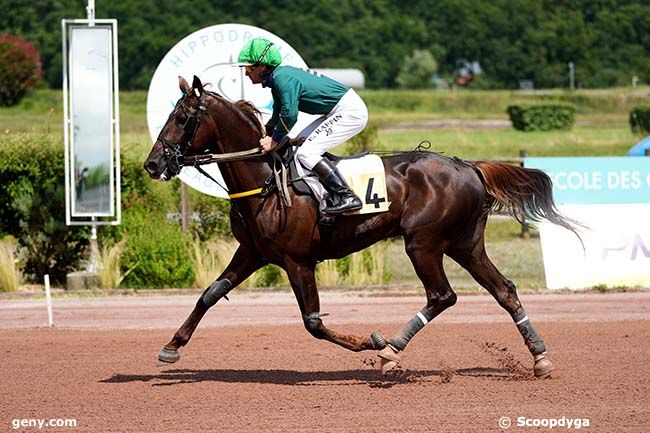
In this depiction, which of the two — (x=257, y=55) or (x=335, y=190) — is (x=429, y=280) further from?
(x=257, y=55)

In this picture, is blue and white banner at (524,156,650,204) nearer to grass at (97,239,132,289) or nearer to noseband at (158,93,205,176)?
grass at (97,239,132,289)

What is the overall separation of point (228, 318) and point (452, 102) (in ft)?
166

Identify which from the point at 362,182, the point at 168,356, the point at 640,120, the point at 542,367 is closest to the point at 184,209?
the point at 168,356

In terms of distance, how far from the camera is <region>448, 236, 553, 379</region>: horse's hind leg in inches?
354

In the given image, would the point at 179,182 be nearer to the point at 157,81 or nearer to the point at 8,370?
the point at 157,81

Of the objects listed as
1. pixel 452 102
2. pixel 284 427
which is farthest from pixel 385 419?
pixel 452 102

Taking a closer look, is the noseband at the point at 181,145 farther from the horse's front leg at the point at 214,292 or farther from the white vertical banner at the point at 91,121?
the white vertical banner at the point at 91,121

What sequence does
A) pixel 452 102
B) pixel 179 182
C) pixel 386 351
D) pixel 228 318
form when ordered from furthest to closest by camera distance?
pixel 452 102 < pixel 179 182 < pixel 228 318 < pixel 386 351

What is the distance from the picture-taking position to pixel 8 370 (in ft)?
31.3

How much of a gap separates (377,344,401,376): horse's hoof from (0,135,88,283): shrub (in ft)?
26.7

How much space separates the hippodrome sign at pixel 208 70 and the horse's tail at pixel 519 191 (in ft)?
21.9

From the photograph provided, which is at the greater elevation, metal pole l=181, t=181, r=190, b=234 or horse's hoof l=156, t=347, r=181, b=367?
metal pole l=181, t=181, r=190, b=234

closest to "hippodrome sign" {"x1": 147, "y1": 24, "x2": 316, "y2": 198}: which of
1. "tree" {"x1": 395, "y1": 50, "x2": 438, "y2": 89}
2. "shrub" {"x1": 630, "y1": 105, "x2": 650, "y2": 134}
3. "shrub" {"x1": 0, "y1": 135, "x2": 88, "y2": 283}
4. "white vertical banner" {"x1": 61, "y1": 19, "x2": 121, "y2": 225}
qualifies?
"white vertical banner" {"x1": 61, "y1": 19, "x2": 121, "y2": 225}

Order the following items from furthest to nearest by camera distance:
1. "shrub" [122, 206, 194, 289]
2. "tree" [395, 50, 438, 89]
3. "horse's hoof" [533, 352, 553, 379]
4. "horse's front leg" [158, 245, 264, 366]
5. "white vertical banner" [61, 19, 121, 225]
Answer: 1. "tree" [395, 50, 438, 89]
2. "shrub" [122, 206, 194, 289]
3. "white vertical banner" [61, 19, 121, 225]
4. "horse's front leg" [158, 245, 264, 366]
5. "horse's hoof" [533, 352, 553, 379]
